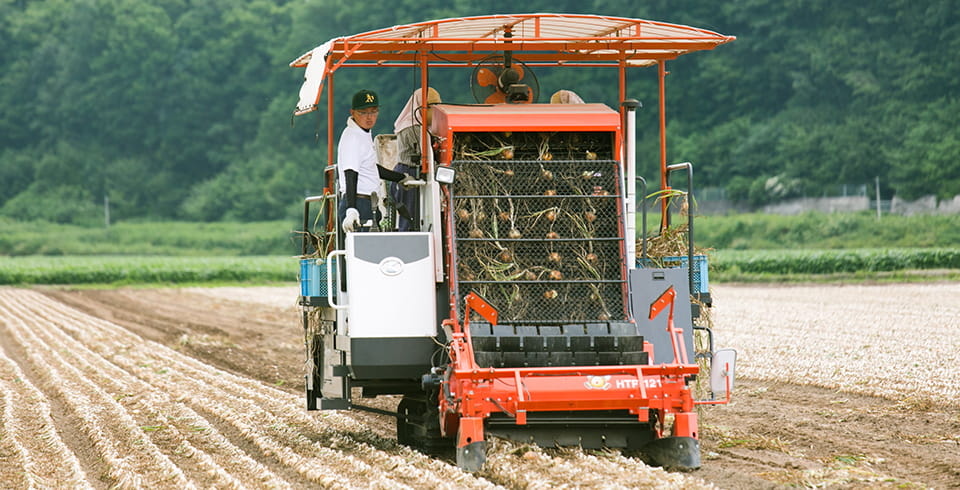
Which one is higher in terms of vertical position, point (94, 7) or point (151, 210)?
point (94, 7)

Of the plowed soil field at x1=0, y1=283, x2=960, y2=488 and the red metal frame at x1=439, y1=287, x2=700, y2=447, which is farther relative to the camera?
the plowed soil field at x1=0, y1=283, x2=960, y2=488

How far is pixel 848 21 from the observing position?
7062 centimetres

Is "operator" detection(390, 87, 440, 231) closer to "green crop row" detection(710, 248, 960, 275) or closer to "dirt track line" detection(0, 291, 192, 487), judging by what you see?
"dirt track line" detection(0, 291, 192, 487)

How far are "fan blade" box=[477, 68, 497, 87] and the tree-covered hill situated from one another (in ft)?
108

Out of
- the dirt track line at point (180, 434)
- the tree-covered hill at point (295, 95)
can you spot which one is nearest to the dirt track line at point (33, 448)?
the dirt track line at point (180, 434)

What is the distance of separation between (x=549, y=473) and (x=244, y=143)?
88375mm

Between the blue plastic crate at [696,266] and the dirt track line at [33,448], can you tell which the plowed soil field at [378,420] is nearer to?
the dirt track line at [33,448]

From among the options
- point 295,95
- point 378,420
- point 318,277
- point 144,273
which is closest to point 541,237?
point 318,277

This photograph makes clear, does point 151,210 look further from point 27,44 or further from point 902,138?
point 902,138

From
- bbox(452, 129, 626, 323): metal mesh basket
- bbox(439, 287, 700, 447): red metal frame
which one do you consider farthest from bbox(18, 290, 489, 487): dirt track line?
bbox(452, 129, 626, 323): metal mesh basket

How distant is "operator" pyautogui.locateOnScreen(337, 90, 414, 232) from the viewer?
10297 mm

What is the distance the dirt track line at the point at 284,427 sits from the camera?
908 cm

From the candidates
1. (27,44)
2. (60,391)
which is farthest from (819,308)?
(27,44)

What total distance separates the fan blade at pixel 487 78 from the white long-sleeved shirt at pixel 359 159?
1.19m
